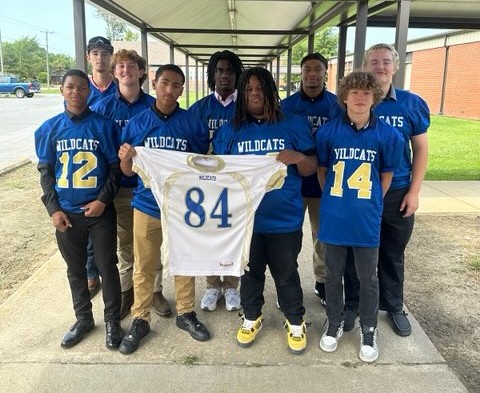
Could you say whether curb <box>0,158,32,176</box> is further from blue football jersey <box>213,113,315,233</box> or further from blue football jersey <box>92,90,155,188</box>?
blue football jersey <box>213,113,315,233</box>

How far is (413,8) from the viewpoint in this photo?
18.5 feet

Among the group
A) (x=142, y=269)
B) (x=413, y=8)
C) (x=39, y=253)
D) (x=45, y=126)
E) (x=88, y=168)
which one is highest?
(x=413, y=8)

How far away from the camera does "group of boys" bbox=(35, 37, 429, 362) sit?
2.93 m

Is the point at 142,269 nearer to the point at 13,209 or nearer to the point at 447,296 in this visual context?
the point at 447,296

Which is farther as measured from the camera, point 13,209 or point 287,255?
point 13,209

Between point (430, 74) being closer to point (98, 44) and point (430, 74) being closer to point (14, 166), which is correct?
point (14, 166)

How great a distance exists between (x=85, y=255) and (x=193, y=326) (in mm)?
906

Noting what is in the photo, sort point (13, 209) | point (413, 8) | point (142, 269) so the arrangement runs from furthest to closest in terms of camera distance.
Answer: point (13, 209), point (413, 8), point (142, 269)

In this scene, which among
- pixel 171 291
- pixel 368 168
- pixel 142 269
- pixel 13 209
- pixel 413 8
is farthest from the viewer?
pixel 13 209

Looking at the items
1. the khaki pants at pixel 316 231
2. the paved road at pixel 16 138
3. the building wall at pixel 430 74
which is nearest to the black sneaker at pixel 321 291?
the khaki pants at pixel 316 231

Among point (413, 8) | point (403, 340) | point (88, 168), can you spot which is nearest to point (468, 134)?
point (413, 8)

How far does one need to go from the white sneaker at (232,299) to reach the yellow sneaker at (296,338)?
63 centimetres

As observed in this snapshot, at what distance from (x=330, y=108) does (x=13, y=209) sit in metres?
5.37

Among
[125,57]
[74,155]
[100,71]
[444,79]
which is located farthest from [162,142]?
[444,79]
